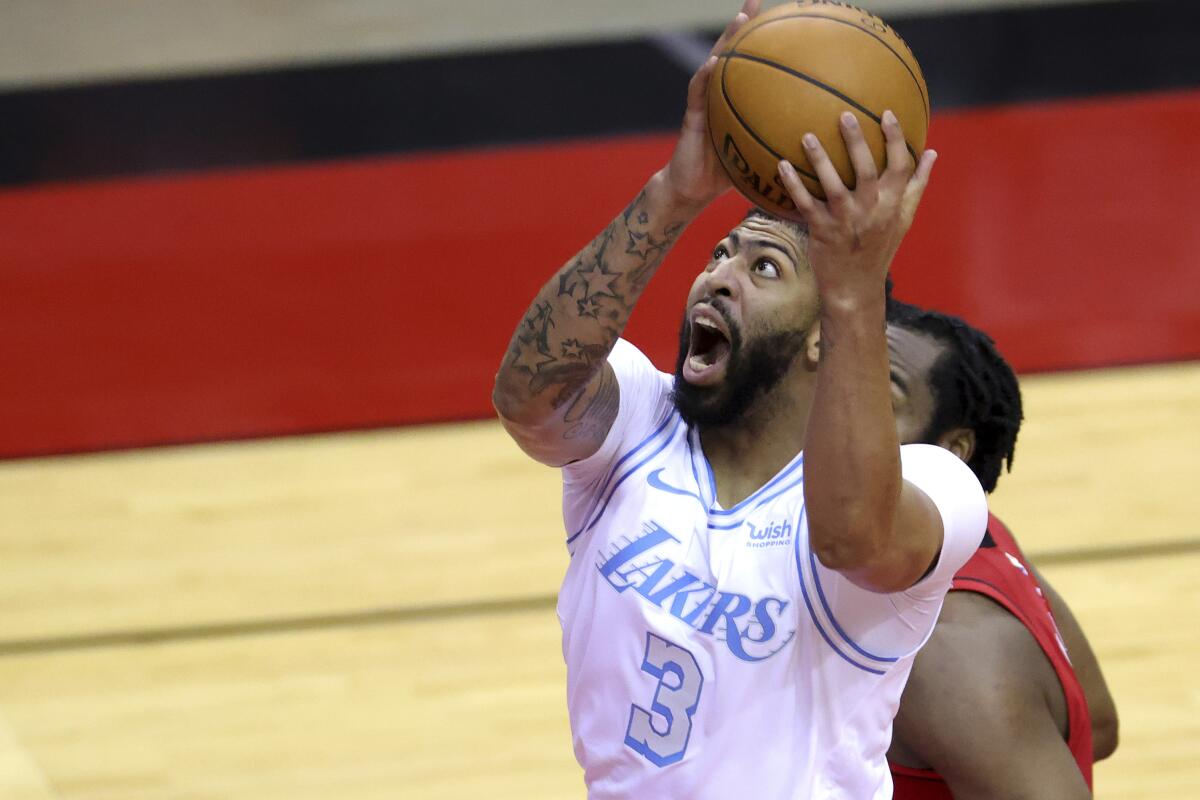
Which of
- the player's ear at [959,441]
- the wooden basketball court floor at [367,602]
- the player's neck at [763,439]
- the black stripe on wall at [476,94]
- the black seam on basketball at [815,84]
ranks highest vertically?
the black seam on basketball at [815,84]

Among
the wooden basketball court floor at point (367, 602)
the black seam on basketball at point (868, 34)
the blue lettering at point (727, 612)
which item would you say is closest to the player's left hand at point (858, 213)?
the black seam on basketball at point (868, 34)

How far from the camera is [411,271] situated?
17.9ft

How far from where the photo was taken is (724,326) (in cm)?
189

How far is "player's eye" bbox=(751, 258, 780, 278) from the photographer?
191 cm

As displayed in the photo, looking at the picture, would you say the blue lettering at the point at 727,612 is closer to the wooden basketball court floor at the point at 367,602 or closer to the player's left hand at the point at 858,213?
the player's left hand at the point at 858,213

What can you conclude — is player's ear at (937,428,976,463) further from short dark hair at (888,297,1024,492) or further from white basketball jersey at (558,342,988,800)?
white basketball jersey at (558,342,988,800)

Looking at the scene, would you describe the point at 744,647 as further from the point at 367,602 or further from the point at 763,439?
the point at 367,602

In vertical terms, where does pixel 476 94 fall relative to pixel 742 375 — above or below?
below

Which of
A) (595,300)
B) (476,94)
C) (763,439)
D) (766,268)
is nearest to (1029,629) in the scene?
(763,439)

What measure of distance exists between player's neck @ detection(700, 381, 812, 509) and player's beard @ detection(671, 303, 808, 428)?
14mm

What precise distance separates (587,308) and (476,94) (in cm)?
451

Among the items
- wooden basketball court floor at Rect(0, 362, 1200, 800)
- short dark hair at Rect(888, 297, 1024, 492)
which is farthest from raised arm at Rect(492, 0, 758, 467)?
wooden basketball court floor at Rect(0, 362, 1200, 800)

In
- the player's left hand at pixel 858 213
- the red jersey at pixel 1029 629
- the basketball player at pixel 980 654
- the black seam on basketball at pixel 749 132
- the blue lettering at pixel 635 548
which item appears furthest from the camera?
the red jersey at pixel 1029 629

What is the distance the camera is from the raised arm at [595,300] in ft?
5.71
